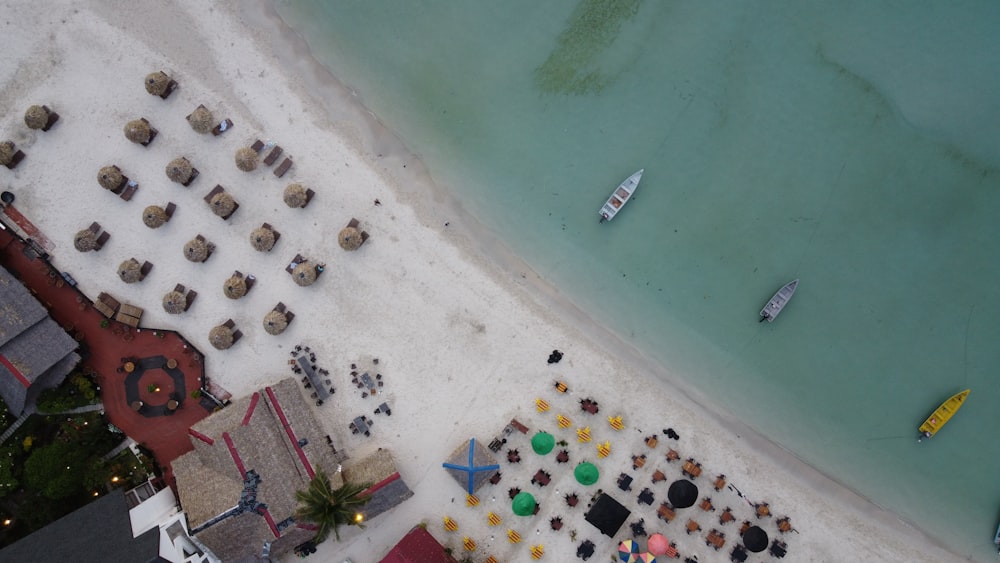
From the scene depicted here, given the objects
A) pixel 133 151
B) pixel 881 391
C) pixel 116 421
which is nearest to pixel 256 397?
pixel 116 421

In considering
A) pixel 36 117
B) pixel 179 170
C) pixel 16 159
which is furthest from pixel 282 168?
pixel 16 159

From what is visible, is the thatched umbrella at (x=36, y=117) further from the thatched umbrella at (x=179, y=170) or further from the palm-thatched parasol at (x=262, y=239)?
the palm-thatched parasol at (x=262, y=239)

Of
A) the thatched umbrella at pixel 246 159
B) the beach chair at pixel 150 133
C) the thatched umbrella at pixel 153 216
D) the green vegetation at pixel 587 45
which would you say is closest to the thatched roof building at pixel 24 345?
the thatched umbrella at pixel 153 216

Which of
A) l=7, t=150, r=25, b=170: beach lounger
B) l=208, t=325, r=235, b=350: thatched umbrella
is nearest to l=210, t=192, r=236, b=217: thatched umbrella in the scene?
l=208, t=325, r=235, b=350: thatched umbrella

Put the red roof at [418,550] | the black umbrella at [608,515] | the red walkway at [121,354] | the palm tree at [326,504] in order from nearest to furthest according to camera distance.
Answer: the palm tree at [326,504]
the red roof at [418,550]
the black umbrella at [608,515]
the red walkway at [121,354]

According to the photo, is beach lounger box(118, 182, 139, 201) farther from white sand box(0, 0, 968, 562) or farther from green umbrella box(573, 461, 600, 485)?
green umbrella box(573, 461, 600, 485)

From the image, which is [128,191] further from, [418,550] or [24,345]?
[418,550]

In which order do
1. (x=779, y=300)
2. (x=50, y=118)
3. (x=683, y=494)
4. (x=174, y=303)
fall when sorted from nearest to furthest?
(x=683, y=494), (x=174, y=303), (x=779, y=300), (x=50, y=118)
